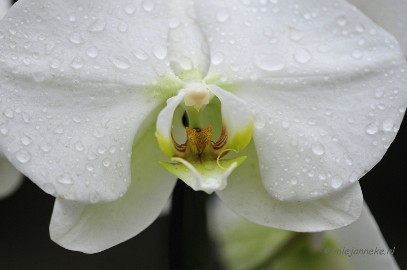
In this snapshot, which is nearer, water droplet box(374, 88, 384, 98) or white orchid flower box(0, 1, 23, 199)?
water droplet box(374, 88, 384, 98)

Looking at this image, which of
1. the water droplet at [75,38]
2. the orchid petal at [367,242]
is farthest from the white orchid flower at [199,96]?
the orchid petal at [367,242]

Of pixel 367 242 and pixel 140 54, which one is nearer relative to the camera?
pixel 140 54

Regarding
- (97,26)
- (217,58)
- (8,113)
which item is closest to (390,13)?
(217,58)

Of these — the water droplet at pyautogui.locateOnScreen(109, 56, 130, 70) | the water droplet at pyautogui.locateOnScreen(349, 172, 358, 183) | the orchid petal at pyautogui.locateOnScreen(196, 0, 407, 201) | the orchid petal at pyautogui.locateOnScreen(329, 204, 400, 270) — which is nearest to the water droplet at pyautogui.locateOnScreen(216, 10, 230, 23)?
the orchid petal at pyautogui.locateOnScreen(196, 0, 407, 201)

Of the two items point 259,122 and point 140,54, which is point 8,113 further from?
point 259,122

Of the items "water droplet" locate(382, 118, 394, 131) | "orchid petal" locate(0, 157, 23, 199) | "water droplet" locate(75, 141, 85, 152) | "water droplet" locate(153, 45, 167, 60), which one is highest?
"water droplet" locate(153, 45, 167, 60)

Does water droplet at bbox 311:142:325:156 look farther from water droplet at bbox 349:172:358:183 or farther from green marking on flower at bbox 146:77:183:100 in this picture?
green marking on flower at bbox 146:77:183:100
